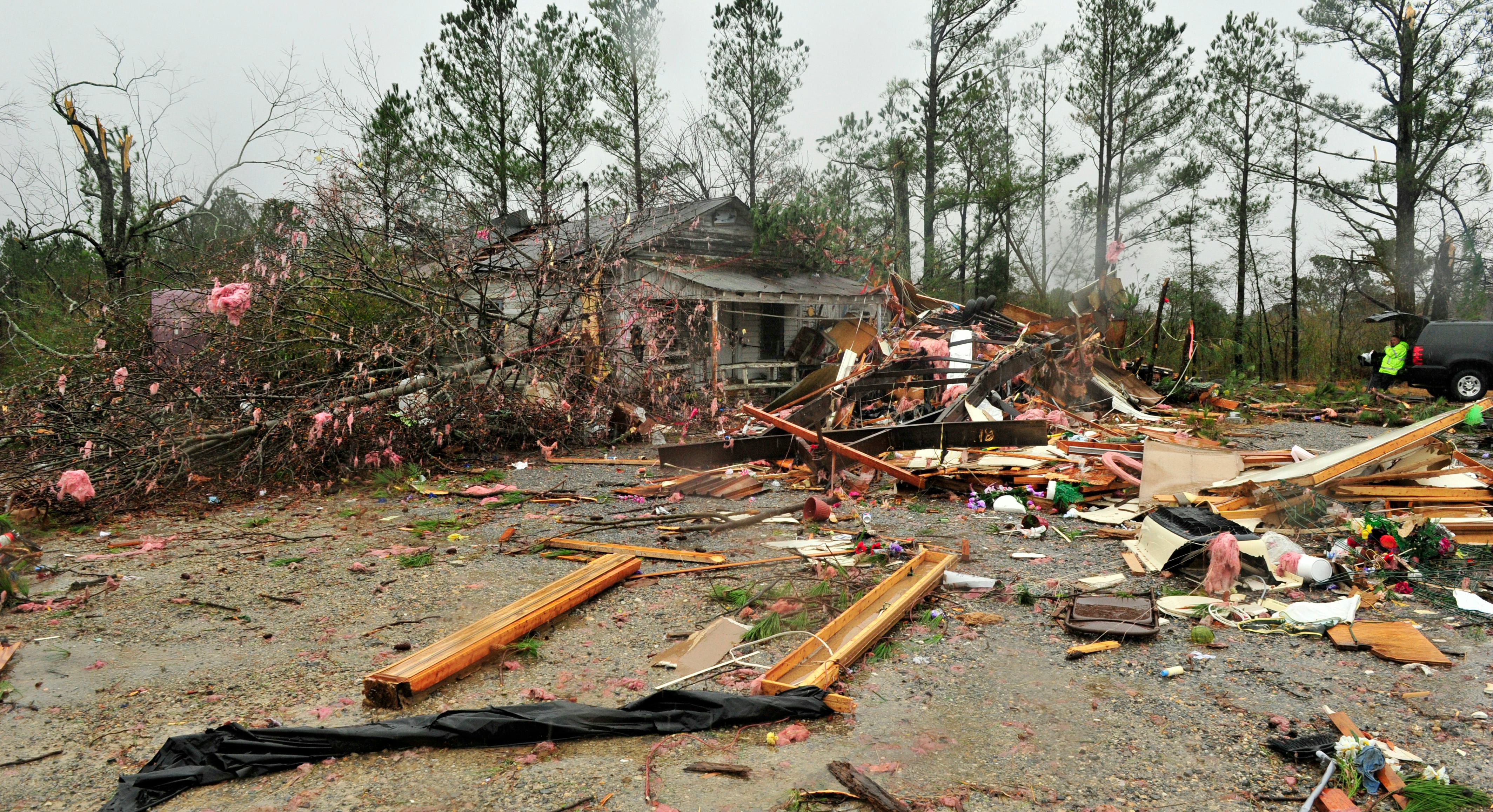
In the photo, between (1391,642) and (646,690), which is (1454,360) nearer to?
(1391,642)

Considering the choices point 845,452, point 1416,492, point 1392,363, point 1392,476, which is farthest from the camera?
point 1392,363

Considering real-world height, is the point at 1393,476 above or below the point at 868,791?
above

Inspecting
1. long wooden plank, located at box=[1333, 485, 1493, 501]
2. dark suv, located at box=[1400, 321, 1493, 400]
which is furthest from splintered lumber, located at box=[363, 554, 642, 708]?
dark suv, located at box=[1400, 321, 1493, 400]

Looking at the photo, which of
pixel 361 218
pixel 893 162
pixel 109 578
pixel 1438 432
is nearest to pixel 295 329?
pixel 361 218

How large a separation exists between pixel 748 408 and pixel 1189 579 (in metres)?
4.02

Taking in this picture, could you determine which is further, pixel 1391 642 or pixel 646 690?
pixel 1391 642

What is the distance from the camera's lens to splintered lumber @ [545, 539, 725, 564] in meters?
5.27

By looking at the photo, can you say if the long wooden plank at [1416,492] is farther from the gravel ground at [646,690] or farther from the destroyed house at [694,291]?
the destroyed house at [694,291]

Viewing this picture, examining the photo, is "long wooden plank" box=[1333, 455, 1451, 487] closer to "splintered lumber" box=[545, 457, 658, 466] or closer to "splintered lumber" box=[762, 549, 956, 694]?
"splintered lumber" box=[762, 549, 956, 694]

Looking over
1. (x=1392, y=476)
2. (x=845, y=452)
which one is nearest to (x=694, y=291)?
(x=845, y=452)

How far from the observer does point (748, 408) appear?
7.65 metres

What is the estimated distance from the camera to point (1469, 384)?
13500 millimetres

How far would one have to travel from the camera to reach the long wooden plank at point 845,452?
23.2ft

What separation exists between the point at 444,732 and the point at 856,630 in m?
1.84
